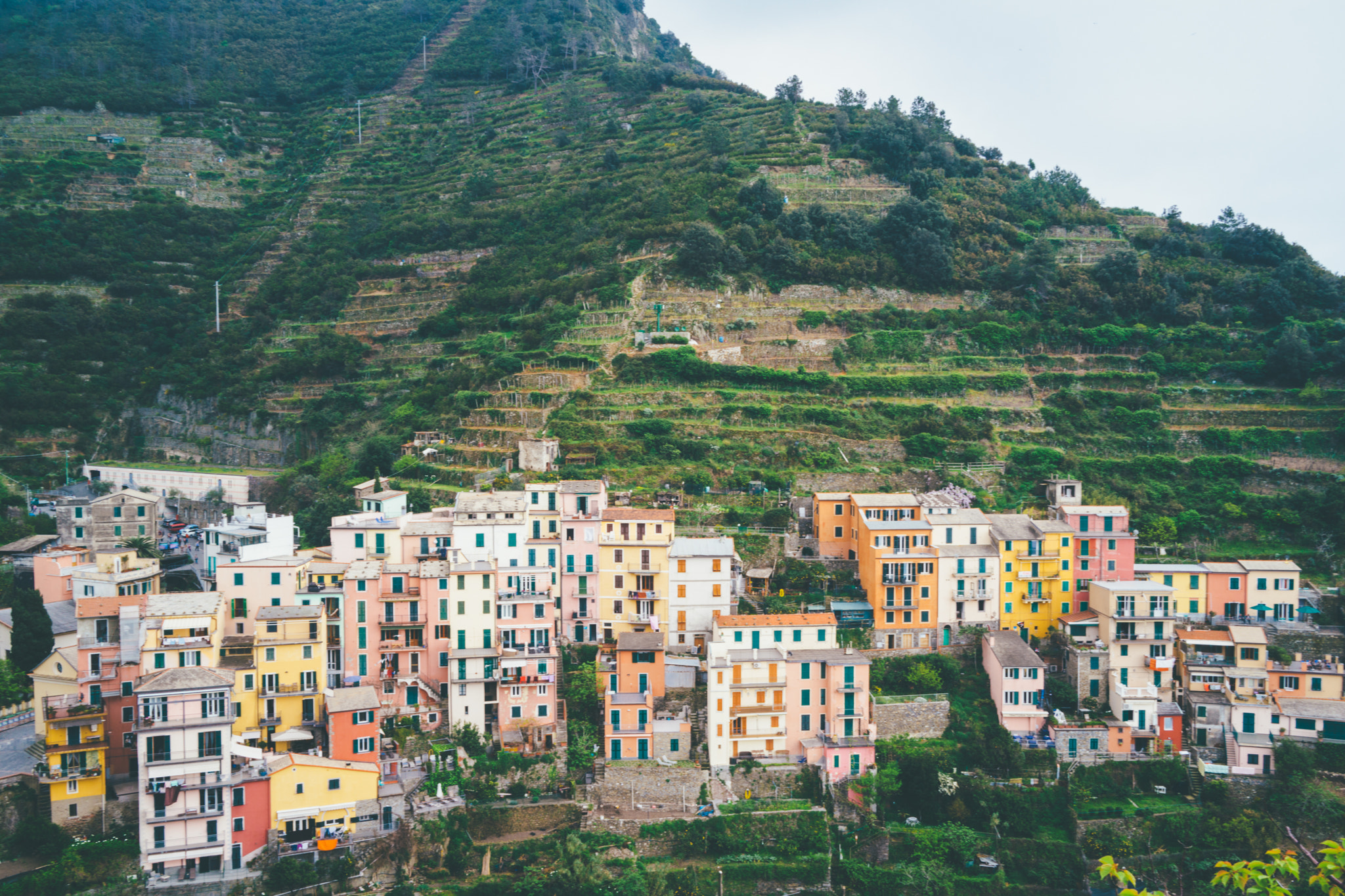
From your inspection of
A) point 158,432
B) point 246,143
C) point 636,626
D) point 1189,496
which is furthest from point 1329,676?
point 246,143

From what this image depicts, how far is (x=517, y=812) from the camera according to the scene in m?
25.9

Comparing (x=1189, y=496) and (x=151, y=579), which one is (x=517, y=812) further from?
(x=1189, y=496)

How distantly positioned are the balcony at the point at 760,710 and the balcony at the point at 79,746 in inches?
662

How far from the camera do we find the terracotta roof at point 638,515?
103 ft

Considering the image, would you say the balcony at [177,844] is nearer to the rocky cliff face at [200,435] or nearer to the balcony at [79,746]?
the balcony at [79,746]

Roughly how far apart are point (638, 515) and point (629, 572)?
1.94 m

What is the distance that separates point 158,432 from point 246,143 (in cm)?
3221

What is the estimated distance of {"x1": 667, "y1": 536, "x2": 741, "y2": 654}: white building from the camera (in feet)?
101

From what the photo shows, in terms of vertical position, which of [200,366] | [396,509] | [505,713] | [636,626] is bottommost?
[505,713]

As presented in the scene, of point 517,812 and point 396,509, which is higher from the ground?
point 396,509

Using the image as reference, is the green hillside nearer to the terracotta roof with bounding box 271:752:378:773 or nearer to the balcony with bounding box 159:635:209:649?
the balcony with bounding box 159:635:209:649

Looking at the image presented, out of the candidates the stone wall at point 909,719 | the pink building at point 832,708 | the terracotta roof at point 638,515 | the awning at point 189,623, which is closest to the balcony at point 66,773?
the awning at point 189,623

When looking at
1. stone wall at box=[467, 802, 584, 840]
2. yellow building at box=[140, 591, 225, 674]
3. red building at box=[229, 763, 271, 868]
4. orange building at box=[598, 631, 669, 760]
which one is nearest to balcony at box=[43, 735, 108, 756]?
yellow building at box=[140, 591, 225, 674]

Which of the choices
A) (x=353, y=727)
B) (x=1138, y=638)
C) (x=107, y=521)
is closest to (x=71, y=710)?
(x=353, y=727)
